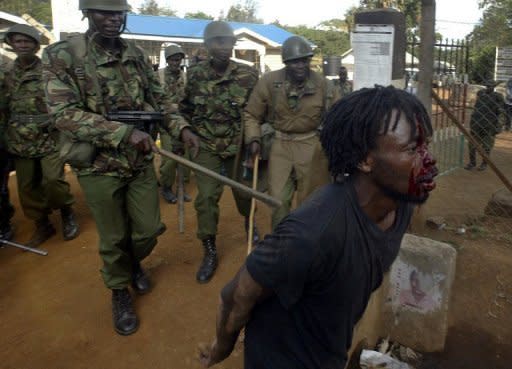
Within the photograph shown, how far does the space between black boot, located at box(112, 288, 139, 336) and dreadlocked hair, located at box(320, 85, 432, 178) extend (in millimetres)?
2387

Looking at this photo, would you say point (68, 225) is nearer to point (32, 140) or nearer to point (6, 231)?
point (6, 231)

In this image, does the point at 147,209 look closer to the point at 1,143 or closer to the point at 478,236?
the point at 1,143

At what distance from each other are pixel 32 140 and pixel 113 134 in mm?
2285

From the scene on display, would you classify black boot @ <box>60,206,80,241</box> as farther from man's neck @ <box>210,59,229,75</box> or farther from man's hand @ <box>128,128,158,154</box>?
man's hand @ <box>128,128,158,154</box>

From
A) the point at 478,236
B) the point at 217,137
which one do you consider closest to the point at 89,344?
the point at 217,137

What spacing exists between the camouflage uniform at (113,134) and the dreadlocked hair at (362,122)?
175cm

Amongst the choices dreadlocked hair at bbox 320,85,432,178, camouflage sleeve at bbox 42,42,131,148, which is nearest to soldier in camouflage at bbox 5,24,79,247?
camouflage sleeve at bbox 42,42,131,148

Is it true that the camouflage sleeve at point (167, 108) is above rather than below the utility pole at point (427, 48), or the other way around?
below

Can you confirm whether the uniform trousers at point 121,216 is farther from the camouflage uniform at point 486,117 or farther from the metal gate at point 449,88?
the camouflage uniform at point 486,117

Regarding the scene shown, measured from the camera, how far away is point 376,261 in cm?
136

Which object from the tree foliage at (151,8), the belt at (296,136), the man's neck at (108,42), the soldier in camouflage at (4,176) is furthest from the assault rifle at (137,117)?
the tree foliage at (151,8)

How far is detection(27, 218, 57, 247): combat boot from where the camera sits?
15.5 feet

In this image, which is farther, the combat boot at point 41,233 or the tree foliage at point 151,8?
the tree foliage at point 151,8

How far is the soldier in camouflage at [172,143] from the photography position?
195 inches
